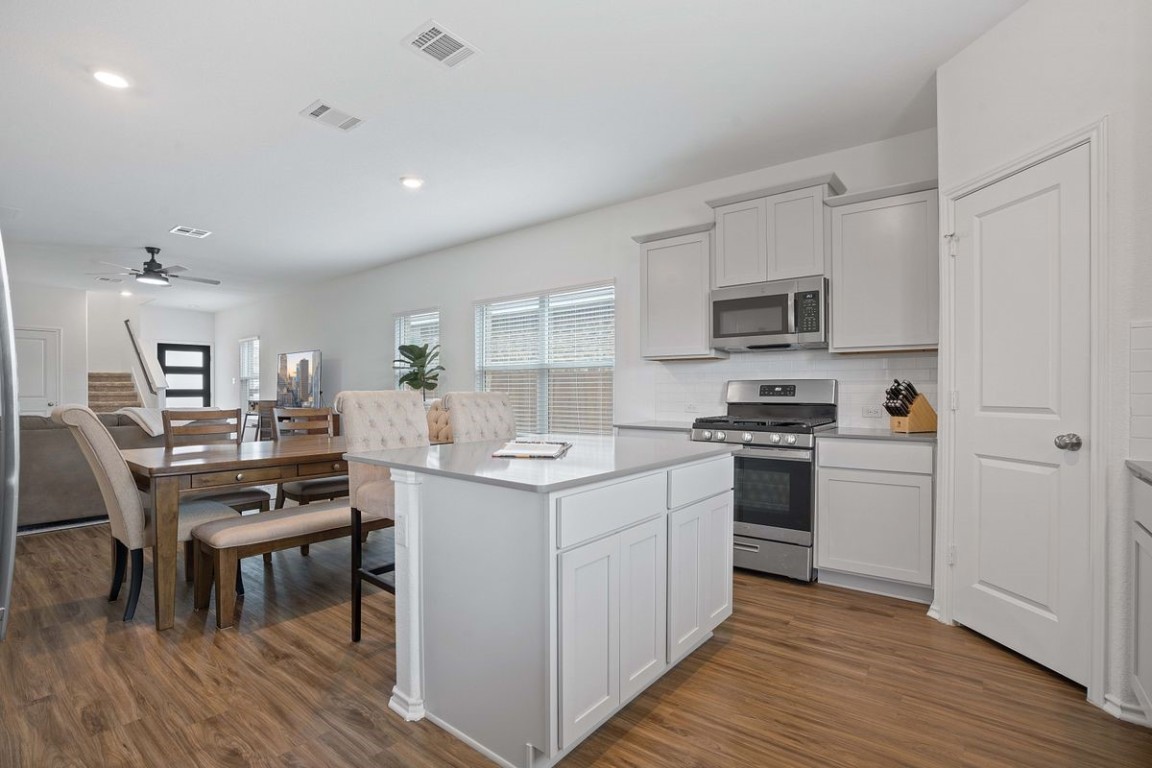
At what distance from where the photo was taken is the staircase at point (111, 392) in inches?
364

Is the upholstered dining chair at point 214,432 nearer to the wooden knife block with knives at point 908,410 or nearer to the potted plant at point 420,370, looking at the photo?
the potted plant at point 420,370

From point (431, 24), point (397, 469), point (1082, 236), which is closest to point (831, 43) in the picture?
point (1082, 236)

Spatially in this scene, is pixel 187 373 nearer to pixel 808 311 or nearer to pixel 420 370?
pixel 420 370

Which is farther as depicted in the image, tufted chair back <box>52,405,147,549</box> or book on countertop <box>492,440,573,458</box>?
tufted chair back <box>52,405,147,549</box>

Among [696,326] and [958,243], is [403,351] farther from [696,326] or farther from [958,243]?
[958,243]

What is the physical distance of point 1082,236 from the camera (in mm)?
2223

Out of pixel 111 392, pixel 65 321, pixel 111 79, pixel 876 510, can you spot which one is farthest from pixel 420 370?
pixel 111 392

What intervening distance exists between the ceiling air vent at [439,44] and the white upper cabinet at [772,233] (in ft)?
6.19

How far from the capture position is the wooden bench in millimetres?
2791

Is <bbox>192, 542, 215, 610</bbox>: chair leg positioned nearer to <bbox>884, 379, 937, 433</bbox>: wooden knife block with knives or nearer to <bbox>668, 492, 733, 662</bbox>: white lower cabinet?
<bbox>668, 492, 733, 662</bbox>: white lower cabinet

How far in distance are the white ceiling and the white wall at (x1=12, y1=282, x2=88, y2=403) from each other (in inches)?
163

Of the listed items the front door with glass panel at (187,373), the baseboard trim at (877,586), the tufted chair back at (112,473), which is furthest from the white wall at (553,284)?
the tufted chair back at (112,473)

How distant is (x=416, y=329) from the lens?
271 inches

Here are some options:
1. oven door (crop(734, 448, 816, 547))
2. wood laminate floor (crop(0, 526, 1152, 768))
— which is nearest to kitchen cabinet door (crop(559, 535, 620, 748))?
wood laminate floor (crop(0, 526, 1152, 768))
